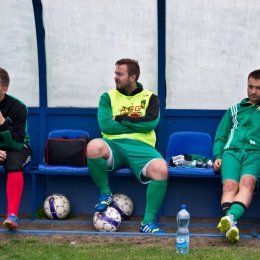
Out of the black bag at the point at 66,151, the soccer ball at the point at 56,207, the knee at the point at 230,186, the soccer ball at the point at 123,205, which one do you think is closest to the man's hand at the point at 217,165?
the knee at the point at 230,186

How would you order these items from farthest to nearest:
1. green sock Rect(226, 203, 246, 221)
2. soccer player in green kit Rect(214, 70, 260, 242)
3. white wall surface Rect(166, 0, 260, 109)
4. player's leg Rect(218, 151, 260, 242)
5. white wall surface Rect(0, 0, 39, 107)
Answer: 1. white wall surface Rect(0, 0, 39, 107)
2. white wall surface Rect(166, 0, 260, 109)
3. soccer player in green kit Rect(214, 70, 260, 242)
4. green sock Rect(226, 203, 246, 221)
5. player's leg Rect(218, 151, 260, 242)

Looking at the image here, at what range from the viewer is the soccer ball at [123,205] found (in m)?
6.18

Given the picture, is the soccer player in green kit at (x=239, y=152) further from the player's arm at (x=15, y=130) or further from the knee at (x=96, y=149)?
the player's arm at (x=15, y=130)

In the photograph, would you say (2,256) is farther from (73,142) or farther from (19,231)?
(73,142)

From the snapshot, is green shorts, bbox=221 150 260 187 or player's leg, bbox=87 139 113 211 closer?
green shorts, bbox=221 150 260 187

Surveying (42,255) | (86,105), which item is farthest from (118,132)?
(42,255)

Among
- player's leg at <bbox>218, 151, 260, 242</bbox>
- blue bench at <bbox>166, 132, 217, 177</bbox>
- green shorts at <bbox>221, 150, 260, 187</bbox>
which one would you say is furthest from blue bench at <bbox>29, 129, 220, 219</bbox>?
player's leg at <bbox>218, 151, 260, 242</bbox>

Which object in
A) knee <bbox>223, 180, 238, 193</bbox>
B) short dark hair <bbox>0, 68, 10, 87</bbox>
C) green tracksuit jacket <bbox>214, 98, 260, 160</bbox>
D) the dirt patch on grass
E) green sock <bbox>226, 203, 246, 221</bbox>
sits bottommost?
the dirt patch on grass

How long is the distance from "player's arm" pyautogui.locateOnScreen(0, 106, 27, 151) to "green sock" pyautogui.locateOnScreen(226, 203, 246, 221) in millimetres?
2085

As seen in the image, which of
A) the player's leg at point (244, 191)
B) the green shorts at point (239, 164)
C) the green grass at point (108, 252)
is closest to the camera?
the green grass at point (108, 252)

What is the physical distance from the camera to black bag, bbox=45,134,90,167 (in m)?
6.09

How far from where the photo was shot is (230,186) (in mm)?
5551

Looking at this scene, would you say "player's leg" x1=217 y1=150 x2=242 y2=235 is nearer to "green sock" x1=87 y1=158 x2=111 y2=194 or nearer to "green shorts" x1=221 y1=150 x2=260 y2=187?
"green shorts" x1=221 y1=150 x2=260 y2=187

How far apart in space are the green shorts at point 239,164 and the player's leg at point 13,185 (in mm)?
1913
